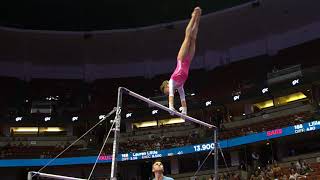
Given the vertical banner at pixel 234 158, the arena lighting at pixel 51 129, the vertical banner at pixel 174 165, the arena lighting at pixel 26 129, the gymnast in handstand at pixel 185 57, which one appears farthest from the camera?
the arena lighting at pixel 51 129

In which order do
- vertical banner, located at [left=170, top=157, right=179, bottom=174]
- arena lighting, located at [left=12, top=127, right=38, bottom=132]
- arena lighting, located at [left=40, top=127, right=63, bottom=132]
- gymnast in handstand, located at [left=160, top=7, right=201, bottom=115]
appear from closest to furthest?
1. gymnast in handstand, located at [left=160, top=7, right=201, bottom=115]
2. vertical banner, located at [left=170, top=157, right=179, bottom=174]
3. arena lighting, located at [left=12, top=127, right=38, bottom=132]
4. arena lighting, located at [left=40, top=127, right=63, bottom=132]

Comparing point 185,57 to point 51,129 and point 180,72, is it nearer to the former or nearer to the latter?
point 180,72

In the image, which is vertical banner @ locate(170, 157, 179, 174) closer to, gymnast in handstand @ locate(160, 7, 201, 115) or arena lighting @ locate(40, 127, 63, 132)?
arena lighting @ locate(40, 127, 63, 132)

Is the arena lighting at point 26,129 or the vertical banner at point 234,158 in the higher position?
the arena lighting at point 26,129

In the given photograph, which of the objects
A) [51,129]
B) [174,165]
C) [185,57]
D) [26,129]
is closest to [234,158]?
[174,165]

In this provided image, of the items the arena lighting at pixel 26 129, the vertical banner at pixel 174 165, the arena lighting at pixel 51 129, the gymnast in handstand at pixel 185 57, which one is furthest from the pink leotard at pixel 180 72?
the arena lighting at pixel 51 129

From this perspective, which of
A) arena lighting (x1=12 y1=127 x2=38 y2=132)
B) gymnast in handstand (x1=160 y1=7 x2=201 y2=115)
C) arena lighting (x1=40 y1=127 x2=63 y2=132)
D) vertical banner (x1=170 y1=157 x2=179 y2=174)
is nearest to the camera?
gymnast in handstand (x1=160 y1=7 x2=201 y2=115)

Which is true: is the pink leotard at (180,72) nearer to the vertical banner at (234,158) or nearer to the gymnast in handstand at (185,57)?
the gymnast in handstand at (185,57)

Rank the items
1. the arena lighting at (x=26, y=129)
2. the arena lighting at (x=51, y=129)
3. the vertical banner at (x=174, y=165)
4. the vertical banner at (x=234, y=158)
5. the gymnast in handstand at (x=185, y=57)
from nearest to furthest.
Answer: the gymnast in handstand at (x=185, y=57) < the vertical banner at (x=234, y=158) < the vertical banner at (x=174, y=165) < the arena lighting at (x=26, y=129) < the arena lighting at (x=51, y=129)

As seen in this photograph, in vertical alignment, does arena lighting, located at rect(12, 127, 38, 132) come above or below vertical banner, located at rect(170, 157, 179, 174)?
above

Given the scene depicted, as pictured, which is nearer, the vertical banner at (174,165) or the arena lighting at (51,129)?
the vertical banner at (174,165)

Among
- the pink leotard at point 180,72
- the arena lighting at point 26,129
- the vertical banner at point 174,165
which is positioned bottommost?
the vertical banner at point 174,165

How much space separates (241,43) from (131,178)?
45.6 feet

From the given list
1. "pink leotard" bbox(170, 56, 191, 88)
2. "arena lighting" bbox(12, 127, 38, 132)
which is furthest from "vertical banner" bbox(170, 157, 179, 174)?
"pink leotard" bbox(170, 56, 191, 88)
